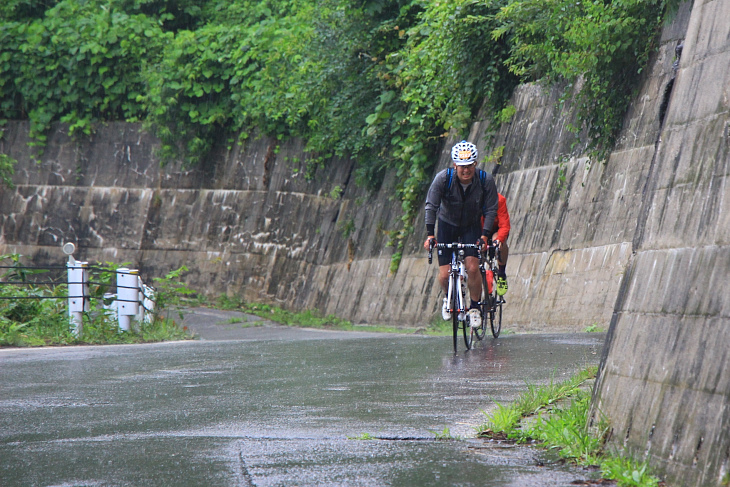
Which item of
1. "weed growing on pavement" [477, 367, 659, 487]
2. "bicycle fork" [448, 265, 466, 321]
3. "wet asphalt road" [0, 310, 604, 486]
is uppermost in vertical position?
"bicycle fork" [448, 265, 466, 321]

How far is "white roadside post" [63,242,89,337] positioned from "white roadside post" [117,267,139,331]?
500mm

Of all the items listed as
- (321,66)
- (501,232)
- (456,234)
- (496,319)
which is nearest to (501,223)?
(501,232)

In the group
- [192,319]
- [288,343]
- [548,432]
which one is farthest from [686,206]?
[192,319]

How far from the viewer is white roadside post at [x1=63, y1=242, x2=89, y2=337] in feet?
48.3

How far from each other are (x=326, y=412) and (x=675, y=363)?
2.61 meters

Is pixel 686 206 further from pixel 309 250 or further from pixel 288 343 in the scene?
pixel 309 250

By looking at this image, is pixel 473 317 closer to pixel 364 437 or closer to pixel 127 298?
pixel 364 437

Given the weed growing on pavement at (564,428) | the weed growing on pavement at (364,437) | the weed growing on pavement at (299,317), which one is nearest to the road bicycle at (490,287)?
the weed growing on pavement at (564,428)

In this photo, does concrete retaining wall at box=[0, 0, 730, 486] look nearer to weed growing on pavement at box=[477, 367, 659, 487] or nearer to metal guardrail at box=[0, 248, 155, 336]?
weed growing on pavement at box=[477, 367, 659, 487]

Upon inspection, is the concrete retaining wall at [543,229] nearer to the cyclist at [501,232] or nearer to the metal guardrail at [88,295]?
the cyclist at [501,232]

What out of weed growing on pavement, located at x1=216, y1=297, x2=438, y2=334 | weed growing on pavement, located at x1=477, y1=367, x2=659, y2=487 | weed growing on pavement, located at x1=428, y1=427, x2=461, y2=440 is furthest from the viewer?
weed growing on pavement, located at x1=216, y1=297, x2=438, y2=334

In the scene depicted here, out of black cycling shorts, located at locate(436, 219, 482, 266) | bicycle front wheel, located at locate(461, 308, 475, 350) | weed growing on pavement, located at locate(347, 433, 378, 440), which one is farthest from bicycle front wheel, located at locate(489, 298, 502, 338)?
weed growing on pavement, located at locate(347, 433, 378, 440)

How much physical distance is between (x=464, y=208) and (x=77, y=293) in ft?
23.7

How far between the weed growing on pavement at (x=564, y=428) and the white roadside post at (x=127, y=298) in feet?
32.2
